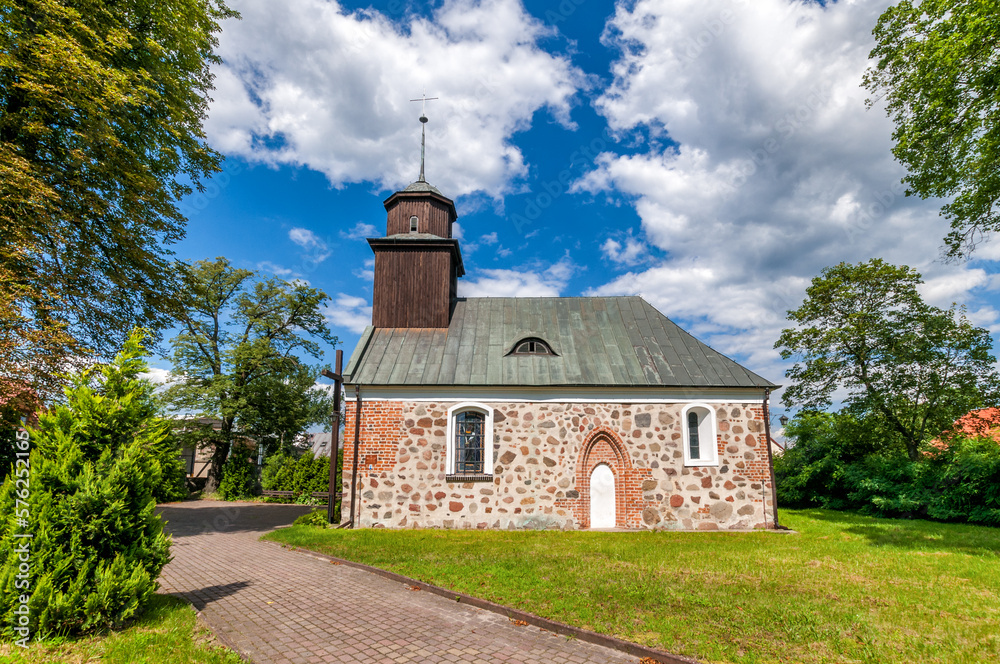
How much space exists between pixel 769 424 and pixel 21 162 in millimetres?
17680

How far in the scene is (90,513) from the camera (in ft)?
17.0

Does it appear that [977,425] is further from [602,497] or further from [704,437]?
[602,497]

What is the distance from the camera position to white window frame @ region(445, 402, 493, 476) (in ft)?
42.5

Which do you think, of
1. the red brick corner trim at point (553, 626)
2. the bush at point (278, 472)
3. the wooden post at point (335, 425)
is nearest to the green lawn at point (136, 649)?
the red brick corner trim at point (553, 626)

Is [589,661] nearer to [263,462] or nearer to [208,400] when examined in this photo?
[208,400]

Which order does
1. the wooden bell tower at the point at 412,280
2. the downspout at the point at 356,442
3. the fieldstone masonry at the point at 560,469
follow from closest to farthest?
1. the fieldstone masonry at the point at 560,469
2. the downspout at the point at 356,442
3. the wooden bell tower at the point at 412,280

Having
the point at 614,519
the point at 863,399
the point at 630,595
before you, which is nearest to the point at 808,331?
the point at 863,399

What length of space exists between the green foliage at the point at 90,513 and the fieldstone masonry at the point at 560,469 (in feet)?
24.1

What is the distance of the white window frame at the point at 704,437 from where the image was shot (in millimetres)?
13125

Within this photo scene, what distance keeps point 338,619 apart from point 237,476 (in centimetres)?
2086

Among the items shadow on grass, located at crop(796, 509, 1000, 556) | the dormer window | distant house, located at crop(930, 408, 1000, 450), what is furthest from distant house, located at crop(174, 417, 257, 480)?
distant house, located at crop(930, 408, 1000, 450)

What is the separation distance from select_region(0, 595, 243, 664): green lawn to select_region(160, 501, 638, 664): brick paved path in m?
0.33

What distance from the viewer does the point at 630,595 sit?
6.55 meters

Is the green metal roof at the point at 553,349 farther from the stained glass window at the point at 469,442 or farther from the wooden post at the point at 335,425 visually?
the stained glass window at the point at 469,442
